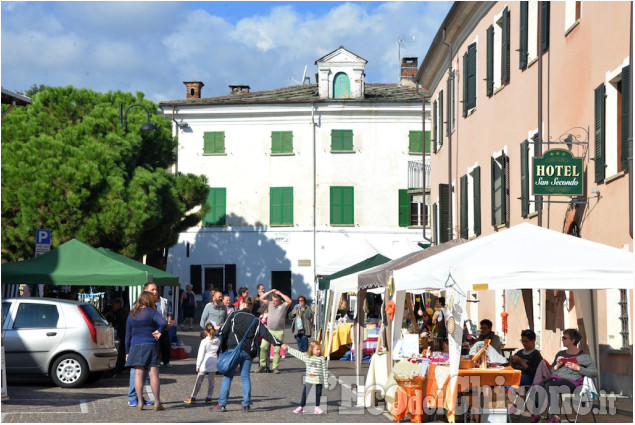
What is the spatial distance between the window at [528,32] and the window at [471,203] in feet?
19.2

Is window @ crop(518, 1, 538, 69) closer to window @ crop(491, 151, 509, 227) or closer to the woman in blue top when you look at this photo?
window @ crop(491, 151, 509, 227)

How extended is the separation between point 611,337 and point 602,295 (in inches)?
29.0

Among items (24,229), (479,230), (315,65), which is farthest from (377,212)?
(479,230)

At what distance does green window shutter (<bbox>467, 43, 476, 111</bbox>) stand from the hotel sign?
34.7 ft

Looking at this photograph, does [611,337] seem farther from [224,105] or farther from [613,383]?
[224,105]

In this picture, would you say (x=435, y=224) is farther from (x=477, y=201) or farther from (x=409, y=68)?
(x=409, y=68)

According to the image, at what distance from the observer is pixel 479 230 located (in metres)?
28.3

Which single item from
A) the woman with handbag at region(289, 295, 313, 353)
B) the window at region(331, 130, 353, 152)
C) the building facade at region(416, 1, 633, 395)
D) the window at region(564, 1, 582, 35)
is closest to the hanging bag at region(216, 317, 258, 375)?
the building facade at region(416, 1, 633, 395)

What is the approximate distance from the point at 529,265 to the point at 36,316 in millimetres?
8730

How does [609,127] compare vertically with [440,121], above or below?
below

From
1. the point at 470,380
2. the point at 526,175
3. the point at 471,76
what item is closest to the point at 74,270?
the point at 526,175

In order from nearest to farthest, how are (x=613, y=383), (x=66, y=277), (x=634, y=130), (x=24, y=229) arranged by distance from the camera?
(x=634, y=130) < (x=613, y=383) < (x=66, y=277) < (x=24, y=229)

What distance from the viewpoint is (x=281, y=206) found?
50.7m

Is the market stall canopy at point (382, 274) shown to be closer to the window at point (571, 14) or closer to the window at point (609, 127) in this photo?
the window at point (609, 127)
